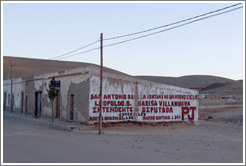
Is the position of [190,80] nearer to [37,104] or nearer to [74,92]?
[37,104]

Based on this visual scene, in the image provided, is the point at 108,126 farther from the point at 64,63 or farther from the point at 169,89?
the point at 64,63

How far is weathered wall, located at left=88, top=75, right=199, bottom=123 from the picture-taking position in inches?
924

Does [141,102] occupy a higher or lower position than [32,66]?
lower

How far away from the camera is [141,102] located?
24719 millimetres

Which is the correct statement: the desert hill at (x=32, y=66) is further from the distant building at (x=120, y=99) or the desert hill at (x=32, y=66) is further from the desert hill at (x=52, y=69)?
the distant building at (x=120, y=99)

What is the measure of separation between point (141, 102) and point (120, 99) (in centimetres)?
161

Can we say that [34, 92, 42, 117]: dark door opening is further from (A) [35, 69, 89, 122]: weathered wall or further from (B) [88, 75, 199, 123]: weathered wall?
(B) [88, 75, 199, 123]: weathered wall

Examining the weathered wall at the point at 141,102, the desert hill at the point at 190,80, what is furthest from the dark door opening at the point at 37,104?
the desert hill at the point at 190,80

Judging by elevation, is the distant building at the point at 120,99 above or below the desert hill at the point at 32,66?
below

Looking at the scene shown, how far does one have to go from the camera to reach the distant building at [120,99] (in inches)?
912

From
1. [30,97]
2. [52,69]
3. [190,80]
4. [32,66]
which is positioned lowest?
[30,97]

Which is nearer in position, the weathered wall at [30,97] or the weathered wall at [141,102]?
the weathered wall at [141,102]

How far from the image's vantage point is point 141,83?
24766 millimetres

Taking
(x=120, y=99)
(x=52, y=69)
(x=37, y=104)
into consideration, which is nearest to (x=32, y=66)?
(x=52, y=69)
